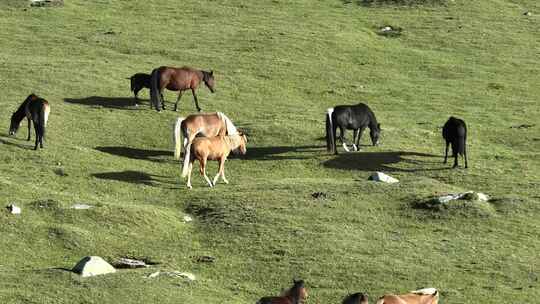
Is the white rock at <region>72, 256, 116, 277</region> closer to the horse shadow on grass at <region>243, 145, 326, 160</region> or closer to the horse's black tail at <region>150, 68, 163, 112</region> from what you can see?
the horse shadow on grass at <region>243, 145, 326, 160</region>

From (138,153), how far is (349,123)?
7.82 meters

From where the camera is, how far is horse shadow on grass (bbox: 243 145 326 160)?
122 feet

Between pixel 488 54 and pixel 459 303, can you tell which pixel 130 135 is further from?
pixel 488 54

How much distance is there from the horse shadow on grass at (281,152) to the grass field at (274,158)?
115 millimetres

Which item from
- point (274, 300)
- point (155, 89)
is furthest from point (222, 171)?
point (274, 300)

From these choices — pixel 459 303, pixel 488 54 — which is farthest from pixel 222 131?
pixel 488 54

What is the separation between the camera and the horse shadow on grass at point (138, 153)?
3638cm

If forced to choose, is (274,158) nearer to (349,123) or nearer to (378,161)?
(349,123)

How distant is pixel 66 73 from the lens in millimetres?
47281

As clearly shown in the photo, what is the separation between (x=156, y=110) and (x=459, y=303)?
22.0 metres

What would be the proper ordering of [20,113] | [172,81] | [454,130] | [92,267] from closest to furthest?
[92,267] < [454,130] < [20,113] < [172,81]

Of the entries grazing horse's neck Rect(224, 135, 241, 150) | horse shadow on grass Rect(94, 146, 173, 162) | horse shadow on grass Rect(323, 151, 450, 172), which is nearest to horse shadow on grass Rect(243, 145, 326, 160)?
horse shadow on grass Rect(323, 151, 450, 172)

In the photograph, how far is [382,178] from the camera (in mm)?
33594

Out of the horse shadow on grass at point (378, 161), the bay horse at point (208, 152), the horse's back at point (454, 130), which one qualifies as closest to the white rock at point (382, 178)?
the horse shadow on grass at point (378, 161)
